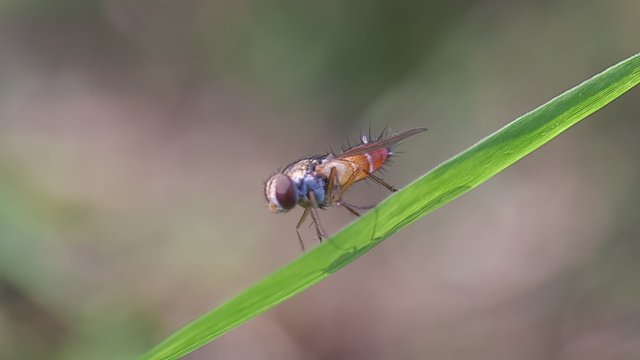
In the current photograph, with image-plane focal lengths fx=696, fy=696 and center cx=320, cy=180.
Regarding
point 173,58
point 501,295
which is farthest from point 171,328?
point 173,58

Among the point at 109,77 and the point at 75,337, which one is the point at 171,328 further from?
the point at 109,77

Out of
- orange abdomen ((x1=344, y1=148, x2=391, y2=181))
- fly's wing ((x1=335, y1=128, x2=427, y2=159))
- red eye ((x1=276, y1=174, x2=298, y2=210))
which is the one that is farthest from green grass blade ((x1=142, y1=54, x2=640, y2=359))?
orange abdomen ((x1=344, y1=148, x2=391, y2=181))

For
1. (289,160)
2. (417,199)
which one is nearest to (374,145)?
(417,199)

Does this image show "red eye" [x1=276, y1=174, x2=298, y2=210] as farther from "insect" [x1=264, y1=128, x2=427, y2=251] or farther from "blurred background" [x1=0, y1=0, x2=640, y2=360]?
"blurred background" [x1=0, y1=0, x2=640, y2=360]

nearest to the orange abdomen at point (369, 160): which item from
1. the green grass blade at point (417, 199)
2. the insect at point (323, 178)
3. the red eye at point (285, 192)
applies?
the insect at point (323, 178)

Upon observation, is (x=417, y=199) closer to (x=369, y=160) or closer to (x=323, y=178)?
(x=323, y=178)

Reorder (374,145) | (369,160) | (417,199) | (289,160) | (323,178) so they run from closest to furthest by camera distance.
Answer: (417,199) → (374,145) → (323,178) → (369,160) → (289,160)
